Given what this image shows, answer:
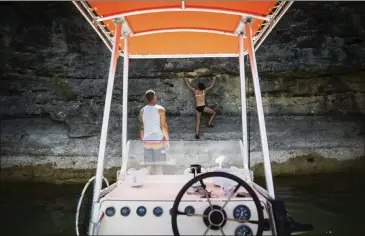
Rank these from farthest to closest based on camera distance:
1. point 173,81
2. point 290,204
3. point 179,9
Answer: point 173,81 < point 290,204 < point 179,9

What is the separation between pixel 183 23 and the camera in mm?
5406

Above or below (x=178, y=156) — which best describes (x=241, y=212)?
below

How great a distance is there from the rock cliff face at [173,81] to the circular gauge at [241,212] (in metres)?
13.5

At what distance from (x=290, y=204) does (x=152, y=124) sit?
23.1ft

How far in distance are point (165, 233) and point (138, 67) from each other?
1463 centimetres

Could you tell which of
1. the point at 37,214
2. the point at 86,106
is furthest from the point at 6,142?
the point at 37,214

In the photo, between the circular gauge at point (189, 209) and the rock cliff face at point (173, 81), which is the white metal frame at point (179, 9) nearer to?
the circular gauge at point (189, 209)

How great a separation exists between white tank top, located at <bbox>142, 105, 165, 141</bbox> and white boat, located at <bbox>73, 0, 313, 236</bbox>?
2.66ft

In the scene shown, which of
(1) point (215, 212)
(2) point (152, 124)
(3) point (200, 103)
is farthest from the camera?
(3) point (200, 103)

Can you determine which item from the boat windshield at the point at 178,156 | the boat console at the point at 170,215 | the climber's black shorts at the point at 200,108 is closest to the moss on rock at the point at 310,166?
the climber's black shorts at the point at 200,108

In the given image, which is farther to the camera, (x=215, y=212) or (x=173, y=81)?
(x=173, y=81)

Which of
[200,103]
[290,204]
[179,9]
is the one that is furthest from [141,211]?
[200,103]

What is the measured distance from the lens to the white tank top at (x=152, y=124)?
6160 mm

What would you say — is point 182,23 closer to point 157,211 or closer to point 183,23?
point 183,23
